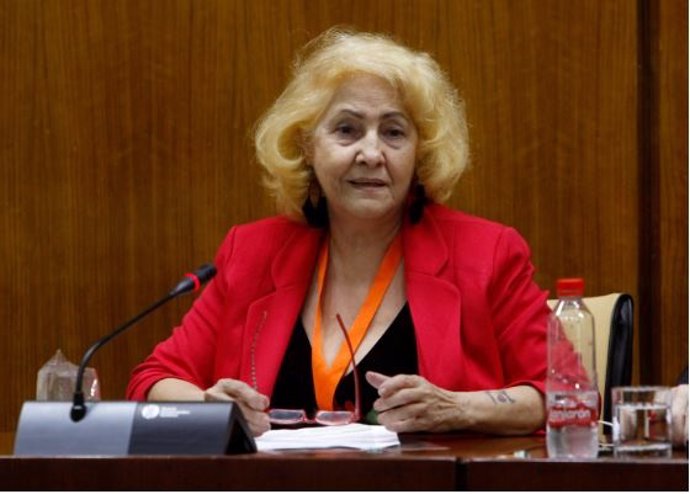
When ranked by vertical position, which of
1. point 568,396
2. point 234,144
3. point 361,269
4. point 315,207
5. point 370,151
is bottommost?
point 568,396

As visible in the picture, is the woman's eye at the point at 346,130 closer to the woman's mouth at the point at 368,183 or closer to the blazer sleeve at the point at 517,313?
the woman's mouth at the point at 368,183

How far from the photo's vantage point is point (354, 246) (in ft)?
10.4

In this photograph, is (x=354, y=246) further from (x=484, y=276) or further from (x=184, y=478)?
(x=184, y=478)

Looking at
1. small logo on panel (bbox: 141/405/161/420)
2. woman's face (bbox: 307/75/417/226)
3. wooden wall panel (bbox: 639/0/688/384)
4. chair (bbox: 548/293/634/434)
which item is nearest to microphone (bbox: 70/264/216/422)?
small logo on panel (bbox: 141/405/161/420)

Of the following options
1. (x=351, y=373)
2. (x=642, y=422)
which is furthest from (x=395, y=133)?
(x=642, y=422)

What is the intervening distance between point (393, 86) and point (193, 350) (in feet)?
2.39

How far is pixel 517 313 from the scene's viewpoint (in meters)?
2.98

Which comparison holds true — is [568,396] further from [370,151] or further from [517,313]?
[370,151]

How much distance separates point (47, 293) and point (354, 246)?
112 cm

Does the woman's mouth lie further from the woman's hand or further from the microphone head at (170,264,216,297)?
the microphone head at (170,264,216,297)

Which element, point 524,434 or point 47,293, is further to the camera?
point 47,293

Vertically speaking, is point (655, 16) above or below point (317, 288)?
above

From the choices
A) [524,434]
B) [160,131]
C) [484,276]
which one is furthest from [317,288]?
[160,131]

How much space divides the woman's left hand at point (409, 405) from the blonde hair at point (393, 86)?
0.67 metres
